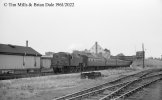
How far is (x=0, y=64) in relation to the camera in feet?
103

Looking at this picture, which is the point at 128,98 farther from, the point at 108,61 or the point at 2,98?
the point at 108,61

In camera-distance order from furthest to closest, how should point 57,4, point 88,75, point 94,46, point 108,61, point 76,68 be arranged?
point 94,46 < point 108,61 < point 76,68 < point 88,75 < point 57,4

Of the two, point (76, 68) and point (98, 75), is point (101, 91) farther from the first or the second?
point (76, 68)

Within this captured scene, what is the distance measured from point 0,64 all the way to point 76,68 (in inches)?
434

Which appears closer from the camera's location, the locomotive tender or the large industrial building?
the large industrial building

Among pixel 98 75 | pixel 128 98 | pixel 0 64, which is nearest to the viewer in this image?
pixel 128 98

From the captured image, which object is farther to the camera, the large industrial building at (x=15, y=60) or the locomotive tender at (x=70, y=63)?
the locomotive tender at (x=70, y=63)

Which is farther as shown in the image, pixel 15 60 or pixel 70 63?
pixel 15 60

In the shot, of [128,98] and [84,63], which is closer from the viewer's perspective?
[128,98]

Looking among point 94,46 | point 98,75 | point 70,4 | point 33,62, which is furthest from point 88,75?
point 94,46

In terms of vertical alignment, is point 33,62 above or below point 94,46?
below

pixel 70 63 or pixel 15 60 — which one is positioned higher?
pixel 15 60

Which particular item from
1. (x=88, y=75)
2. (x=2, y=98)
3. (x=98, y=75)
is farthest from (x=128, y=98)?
(x=98, y=75)

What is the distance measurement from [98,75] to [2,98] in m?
15.4
